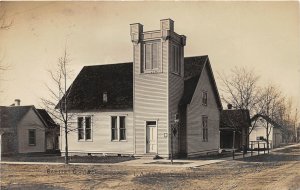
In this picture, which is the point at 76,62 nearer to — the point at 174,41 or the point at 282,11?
the point at 174,41

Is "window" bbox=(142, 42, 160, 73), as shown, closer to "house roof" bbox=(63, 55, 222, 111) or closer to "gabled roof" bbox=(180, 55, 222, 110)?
"house roof" bbox=(63, 55, 222, 111)

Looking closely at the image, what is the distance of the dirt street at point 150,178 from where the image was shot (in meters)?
12.9

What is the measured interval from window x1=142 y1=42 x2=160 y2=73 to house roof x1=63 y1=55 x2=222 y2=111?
96.7 inches

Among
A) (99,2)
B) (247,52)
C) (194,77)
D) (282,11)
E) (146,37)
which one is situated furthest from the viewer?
(194,77)

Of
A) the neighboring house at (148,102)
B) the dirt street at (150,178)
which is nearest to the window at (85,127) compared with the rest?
the neighboring house at (148,102)

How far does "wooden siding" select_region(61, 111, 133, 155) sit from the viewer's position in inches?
926

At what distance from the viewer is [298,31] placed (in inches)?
515

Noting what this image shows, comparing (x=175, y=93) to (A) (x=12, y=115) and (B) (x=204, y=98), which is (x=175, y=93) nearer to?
(B) (x=204, y=98)

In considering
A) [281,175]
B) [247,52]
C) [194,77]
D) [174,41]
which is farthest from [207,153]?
[247,52]

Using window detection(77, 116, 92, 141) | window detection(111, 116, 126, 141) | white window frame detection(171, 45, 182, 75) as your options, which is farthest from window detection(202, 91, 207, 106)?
window detection(77, 116, 92, 141)

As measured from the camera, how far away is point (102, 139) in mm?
24234

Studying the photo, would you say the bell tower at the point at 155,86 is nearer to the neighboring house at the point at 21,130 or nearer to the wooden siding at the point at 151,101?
the wooden siding at the point at 151,101

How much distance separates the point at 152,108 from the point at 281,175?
27.4ft

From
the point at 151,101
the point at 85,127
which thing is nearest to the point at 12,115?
the point at 85,127
